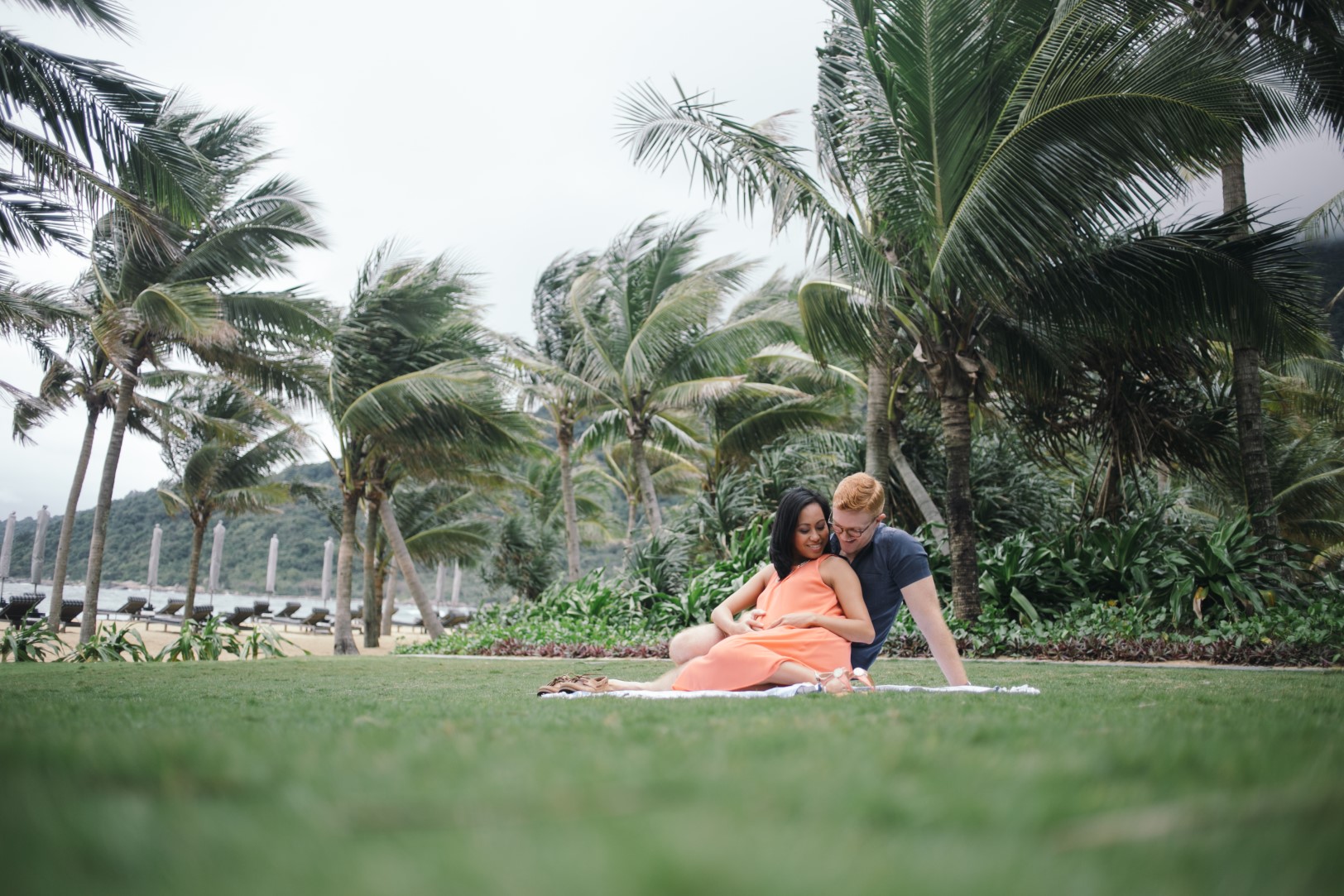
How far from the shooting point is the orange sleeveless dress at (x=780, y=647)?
412 centimetres

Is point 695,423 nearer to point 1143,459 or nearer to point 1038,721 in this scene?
point 1143,459

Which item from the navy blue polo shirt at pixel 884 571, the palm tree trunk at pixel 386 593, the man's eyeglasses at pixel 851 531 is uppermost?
the palm tree trunk at pixel 386 593

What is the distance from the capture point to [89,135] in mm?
8859

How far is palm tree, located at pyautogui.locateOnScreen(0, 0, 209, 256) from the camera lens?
8.49 metres

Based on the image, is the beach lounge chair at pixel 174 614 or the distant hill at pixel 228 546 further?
the distant hill at pixel 228 546

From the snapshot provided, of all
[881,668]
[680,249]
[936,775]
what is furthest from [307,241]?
[936,775]

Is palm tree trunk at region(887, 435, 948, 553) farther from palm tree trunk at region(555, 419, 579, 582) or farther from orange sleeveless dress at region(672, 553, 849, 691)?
orange sleeveless dress at region(672, 553, 849, 691)

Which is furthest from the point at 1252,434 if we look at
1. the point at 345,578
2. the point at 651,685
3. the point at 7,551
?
the point at 7,551

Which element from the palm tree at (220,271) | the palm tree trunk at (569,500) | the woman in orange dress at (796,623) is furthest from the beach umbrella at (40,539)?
the woman in orange dress at (796,623)

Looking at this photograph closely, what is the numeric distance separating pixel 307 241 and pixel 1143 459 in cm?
1333

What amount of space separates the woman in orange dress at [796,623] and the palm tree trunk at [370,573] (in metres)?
14.6

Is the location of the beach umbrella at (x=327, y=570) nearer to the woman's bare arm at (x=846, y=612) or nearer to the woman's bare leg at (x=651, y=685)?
the woman's bare leg at (x=651, y=685)

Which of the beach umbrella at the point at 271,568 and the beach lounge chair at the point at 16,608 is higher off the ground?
the beach umbrella at the point at 271,568

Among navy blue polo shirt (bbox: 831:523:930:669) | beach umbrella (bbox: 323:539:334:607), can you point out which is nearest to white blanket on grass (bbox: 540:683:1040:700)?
navy blue polo shirt (bbox: 831:523:930:669)
